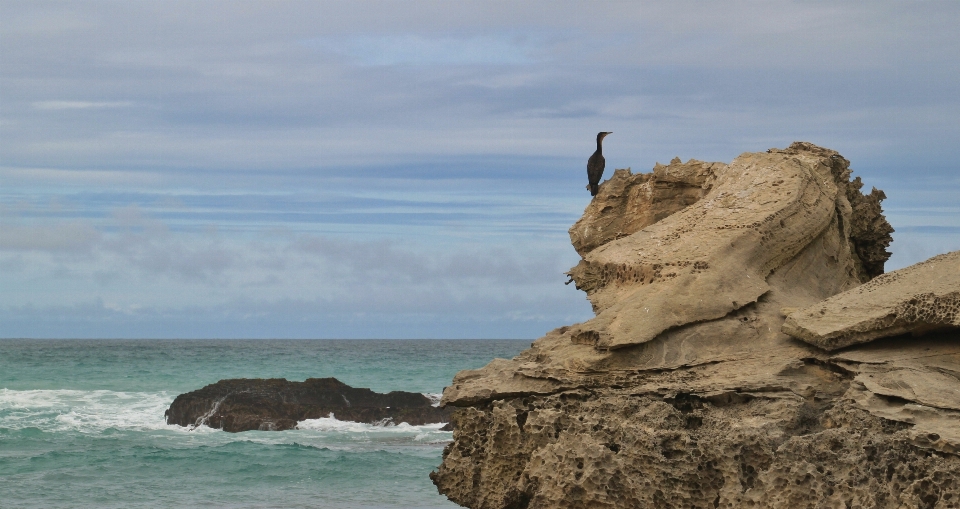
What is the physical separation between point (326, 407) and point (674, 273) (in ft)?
52.0

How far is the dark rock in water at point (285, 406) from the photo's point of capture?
21578mm

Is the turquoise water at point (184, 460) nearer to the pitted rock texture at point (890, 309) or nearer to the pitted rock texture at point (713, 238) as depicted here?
the pitted rock texture at point (713, 238)

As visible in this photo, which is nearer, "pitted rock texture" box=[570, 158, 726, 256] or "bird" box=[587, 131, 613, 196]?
"pitted rock texture" box=[570, 158, 726, 256]

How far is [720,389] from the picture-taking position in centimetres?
661

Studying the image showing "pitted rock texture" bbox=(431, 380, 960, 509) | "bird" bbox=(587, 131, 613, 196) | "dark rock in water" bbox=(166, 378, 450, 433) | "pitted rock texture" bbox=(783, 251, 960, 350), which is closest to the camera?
"pitted rock texture" bbox=(431, 380, 960, 509)

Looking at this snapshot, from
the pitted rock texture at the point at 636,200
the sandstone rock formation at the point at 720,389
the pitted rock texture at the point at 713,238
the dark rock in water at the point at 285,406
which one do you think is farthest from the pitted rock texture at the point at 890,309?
the dark rock in water at the point at 285,406

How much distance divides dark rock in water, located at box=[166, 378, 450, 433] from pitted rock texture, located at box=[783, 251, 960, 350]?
15450 millimetres

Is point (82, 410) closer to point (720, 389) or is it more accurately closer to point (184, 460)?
point (184, 460)

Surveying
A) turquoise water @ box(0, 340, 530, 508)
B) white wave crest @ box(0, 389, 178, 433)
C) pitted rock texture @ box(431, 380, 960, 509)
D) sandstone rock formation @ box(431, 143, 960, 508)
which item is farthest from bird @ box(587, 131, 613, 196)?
white wave crest @ box(0, 389, 178, 433)

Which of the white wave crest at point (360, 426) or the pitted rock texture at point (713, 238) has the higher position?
the pitted rock texture at point (713, 238)

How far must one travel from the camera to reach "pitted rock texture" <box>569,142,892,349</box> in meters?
7.14

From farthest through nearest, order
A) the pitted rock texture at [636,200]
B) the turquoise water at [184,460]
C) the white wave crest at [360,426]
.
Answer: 1. the white wave crest at [360,426]
2. the turquoise water at [184,460]
3. the pitted rock texture at [636,200]

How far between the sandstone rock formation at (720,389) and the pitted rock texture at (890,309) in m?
0.16

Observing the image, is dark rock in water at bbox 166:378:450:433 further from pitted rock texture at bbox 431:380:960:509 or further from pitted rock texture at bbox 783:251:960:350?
pitted rock texture at bbox 783:251:960:350
